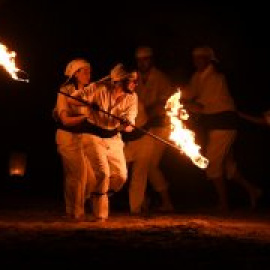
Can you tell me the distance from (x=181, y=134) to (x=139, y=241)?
276 cm

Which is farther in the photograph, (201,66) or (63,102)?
(201,66)

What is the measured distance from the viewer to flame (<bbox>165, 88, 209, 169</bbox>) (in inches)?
514

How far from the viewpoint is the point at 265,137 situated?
61.8 feet

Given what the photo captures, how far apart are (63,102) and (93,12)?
7434mm

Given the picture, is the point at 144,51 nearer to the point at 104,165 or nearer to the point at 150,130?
the point at 150,130

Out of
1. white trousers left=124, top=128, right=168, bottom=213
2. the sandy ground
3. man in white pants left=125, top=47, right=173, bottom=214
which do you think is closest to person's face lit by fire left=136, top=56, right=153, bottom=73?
man in white pants left=125, top=47, right=173, bottom=214

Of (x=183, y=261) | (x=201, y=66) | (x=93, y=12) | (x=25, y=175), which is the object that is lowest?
(x=183, y=261)

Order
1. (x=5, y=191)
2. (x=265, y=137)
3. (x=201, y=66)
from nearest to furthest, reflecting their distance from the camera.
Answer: (x=201, y=66)
(x=5, y=191)
(x=265, y=137)

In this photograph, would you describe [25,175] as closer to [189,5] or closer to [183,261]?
[189,5]

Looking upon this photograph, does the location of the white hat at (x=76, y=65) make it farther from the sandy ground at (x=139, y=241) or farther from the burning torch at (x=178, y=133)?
the sandy ground at (x=139, y=241)

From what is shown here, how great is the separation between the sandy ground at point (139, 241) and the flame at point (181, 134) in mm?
832

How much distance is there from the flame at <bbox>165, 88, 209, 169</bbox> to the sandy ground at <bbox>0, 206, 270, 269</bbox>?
832mm

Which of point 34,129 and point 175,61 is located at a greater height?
point 175,61

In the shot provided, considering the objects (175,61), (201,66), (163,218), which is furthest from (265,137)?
(163,218)
